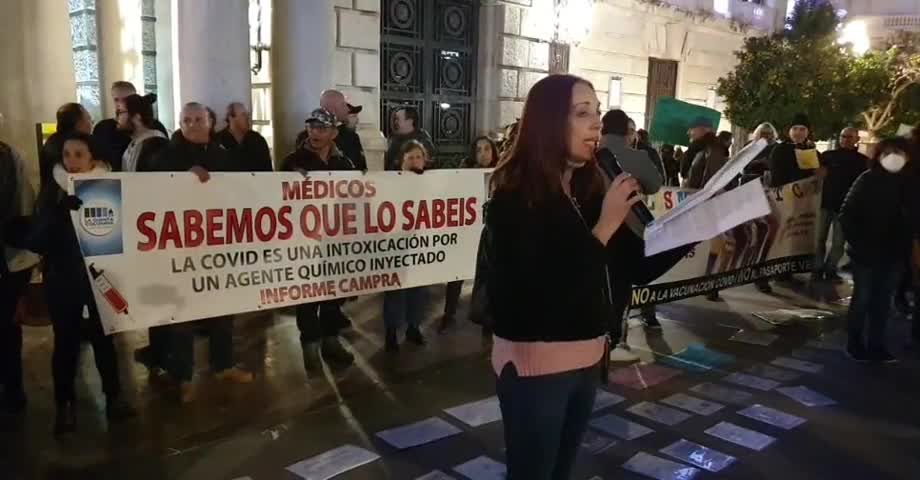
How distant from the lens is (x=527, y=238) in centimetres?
220

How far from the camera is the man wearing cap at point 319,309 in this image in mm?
5422

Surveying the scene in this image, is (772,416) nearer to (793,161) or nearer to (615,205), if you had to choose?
(615,205)

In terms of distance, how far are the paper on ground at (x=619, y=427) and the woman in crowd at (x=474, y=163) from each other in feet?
7.39

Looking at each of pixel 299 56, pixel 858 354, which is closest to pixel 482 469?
pixel 858 354

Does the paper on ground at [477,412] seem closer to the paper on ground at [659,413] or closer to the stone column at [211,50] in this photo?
the paper on ground at [659,413]

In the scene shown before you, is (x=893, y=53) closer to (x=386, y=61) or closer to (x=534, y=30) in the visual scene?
(x=534, y=30)

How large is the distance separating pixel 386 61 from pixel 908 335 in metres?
7.11

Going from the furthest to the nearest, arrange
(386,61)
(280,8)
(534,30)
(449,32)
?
(534,30), (449,32), (386,61), (280,8)

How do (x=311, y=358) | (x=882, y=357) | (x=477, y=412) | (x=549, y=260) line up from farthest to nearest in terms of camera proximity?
1. (x=882, y=357)
2. (x=311, y=358)
3. (x=477, y=412)
4. (x=549, y=260)

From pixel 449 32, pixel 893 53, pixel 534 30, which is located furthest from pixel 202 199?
pixel 893 53

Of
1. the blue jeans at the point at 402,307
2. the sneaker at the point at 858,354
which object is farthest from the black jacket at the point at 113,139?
the sneaker at the point at 858,354

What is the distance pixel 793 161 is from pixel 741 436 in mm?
5040

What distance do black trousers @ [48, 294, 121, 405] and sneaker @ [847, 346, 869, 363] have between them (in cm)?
564

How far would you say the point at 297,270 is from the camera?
204 inches
